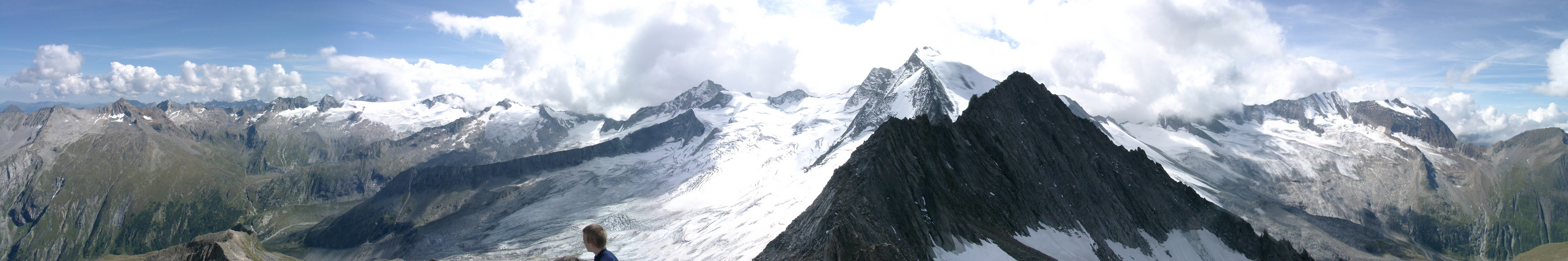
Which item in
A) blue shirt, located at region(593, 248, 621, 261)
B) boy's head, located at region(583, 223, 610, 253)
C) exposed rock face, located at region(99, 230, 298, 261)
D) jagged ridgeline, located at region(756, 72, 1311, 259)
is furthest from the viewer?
exposed rock face, located at region(99, 230, 298, 261)

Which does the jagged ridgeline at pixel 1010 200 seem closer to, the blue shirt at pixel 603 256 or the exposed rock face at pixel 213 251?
the blue shirt at pixel 603 256

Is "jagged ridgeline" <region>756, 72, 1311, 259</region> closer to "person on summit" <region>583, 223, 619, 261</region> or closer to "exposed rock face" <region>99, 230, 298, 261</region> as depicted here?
"person on summit" <region>583, 223, 619, 261</region>

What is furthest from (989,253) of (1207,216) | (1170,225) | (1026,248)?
(1207,216)

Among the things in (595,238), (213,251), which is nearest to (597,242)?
(595,238)

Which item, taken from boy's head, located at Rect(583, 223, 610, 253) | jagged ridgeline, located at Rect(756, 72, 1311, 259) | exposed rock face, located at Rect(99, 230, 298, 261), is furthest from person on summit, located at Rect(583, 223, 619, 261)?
exposed rock face, located at Rect(99, 230, 298, 261)

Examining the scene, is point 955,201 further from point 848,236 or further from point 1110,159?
point 1110,159

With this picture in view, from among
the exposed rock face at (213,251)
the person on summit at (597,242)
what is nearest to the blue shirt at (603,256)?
the person on summit at (597,242)

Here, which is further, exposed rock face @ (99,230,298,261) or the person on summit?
exposed rock face @ (99,230,298,261)
